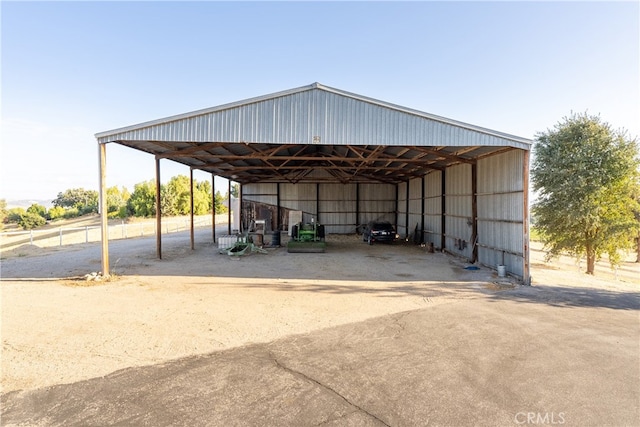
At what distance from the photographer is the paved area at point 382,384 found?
11.8 ft

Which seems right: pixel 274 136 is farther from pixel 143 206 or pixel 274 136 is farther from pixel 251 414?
pixel 143 206

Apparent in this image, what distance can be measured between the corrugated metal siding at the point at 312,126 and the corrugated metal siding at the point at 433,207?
28.4ft

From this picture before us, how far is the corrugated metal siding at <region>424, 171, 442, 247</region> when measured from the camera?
754 inches

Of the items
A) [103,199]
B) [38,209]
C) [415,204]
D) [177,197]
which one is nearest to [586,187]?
[415,204]

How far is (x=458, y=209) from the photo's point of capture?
16578 millimetres

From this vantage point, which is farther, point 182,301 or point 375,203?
point 375,203

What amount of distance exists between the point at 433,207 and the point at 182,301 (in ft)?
53.6

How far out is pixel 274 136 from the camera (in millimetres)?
10859

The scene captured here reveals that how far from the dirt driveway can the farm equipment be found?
374 centimetres

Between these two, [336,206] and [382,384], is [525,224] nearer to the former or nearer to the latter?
[382,384]

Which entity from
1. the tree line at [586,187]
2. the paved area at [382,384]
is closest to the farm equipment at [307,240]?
the paved area at [382,384]

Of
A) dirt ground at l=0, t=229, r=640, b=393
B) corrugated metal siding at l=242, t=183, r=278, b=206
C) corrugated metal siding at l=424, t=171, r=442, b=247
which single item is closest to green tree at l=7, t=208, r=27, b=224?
corrugated metal siding at l=242, t=183, r=278, b=206

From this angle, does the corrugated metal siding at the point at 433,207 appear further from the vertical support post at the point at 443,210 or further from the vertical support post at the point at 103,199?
the vertical support post at the point at 103,199

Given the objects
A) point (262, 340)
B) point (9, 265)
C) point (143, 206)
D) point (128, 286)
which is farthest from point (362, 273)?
point (143, 206)
